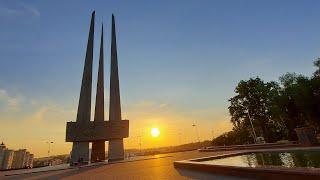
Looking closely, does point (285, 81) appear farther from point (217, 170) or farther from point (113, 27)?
point (217, 170)

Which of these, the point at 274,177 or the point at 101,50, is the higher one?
the point at 101,50

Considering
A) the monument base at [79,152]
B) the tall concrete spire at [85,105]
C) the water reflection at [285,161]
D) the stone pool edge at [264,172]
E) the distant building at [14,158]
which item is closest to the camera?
the stone pool edge at [264,172]

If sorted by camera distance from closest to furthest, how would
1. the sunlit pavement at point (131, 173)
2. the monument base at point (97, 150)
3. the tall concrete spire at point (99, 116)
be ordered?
the sunlit pavement at point (131, 173), the tall concrete spire at point (99, 116), the monument base at point (97, 150)

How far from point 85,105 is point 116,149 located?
9.11 metres

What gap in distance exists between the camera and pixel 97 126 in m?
43.7

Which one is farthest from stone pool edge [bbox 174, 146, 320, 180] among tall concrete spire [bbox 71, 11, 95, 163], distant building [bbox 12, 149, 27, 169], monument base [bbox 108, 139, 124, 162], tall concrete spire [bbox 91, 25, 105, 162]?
distant building [bbox 12, 149, 27, 169]

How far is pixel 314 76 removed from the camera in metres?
34.9

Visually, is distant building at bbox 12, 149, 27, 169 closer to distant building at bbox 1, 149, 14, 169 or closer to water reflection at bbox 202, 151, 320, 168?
distant building at bbox 1, 149, 14, 169

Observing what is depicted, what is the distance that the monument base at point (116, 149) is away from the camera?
43.5m

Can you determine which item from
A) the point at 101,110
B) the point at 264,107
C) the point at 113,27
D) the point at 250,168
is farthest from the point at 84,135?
the point at 250,168

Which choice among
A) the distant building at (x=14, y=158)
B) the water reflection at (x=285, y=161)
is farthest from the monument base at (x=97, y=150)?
the distant building at (x=14, y=158)

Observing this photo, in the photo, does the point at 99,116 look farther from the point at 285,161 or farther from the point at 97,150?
the point at 285,161

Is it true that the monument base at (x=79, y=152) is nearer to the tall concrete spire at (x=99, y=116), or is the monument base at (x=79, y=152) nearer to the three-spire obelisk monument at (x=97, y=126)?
the three-spire obelisk monument at (x=97, y=126)

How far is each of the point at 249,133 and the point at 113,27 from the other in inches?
1440
